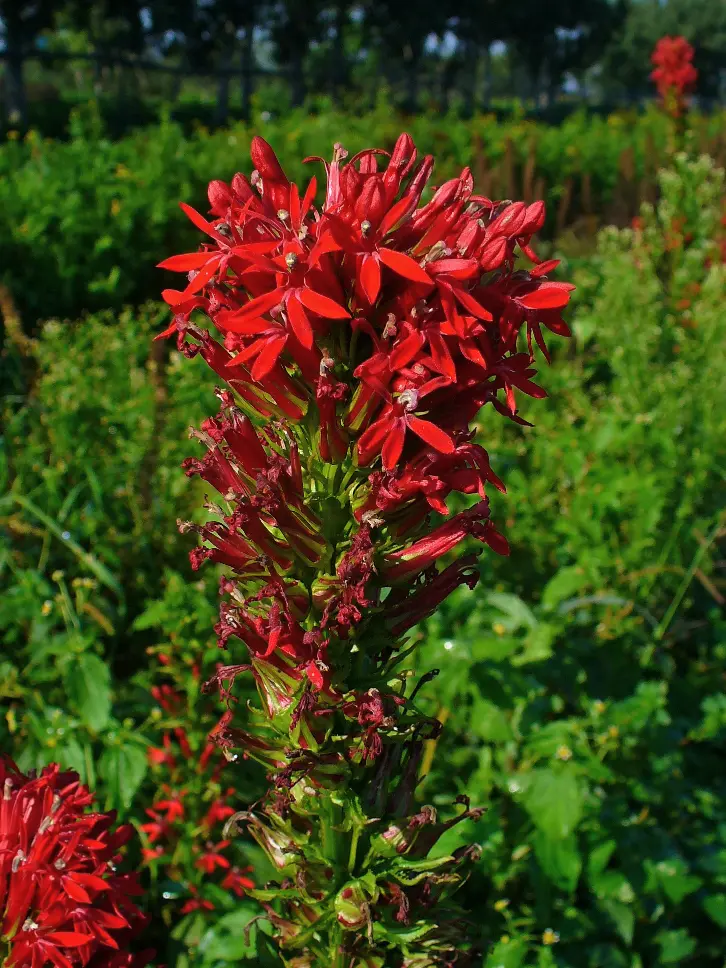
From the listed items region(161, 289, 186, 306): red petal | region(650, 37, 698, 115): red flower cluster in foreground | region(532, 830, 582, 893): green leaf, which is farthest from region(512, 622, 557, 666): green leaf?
region(650, 37, 698, 115): red flower cluster in foreground

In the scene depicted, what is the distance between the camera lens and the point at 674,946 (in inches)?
88.9

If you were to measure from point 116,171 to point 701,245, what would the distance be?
198 inches

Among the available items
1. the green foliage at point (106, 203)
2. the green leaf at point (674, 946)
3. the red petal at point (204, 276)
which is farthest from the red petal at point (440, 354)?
the green foliage at point (106, 203)

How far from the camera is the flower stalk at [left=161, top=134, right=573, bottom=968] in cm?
113

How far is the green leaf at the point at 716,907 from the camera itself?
91.9 inches

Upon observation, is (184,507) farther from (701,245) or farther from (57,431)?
(701,245)

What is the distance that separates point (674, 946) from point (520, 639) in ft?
2.99

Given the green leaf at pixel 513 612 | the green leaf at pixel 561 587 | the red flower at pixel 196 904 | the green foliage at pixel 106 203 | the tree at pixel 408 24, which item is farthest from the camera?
the tree at pixel 408 24

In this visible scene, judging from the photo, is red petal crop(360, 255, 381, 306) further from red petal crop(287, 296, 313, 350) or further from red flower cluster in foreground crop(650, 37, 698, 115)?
red flower cluster in foreground crop(650, 37, 698, 115)

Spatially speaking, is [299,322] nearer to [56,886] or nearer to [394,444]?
[394,444]

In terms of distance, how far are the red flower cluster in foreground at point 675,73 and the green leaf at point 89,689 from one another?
722 cm

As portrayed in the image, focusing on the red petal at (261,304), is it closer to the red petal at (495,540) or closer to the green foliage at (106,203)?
the red petal at (495,540)

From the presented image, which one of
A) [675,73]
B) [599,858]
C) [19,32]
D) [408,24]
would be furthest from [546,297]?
[408,24]

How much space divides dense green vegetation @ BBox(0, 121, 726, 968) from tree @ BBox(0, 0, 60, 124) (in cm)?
2437
